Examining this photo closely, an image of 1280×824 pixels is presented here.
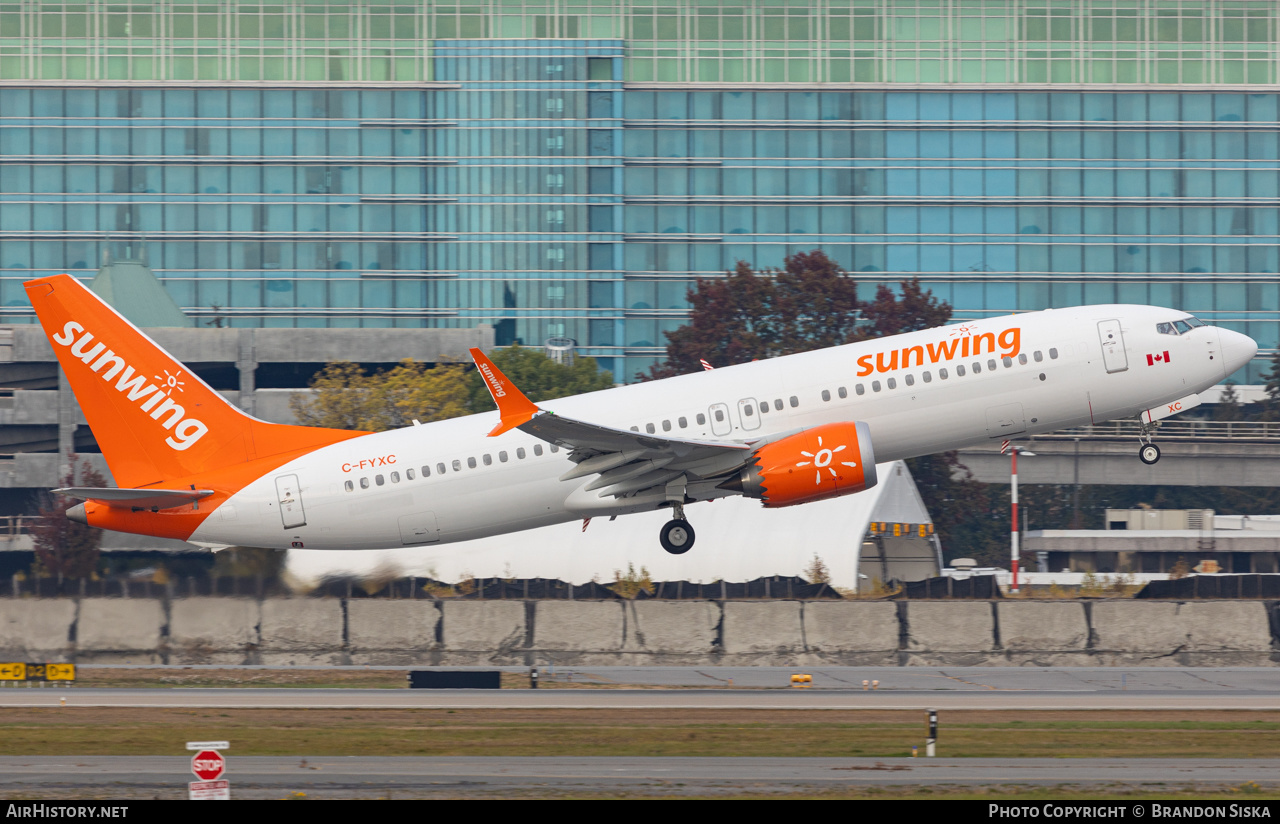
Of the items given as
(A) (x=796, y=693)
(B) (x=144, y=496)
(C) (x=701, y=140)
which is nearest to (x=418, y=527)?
(B) (x=144, y=496)

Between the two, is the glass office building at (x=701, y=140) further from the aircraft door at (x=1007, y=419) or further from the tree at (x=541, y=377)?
the aircraft door at (x=1007, y=419)

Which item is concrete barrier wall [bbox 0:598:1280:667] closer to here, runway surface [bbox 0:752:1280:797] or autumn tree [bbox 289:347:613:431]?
runway surface [bbox 0:752:1280:797]

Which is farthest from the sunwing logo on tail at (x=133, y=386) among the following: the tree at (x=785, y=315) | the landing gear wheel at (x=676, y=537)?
the tree at (x=785, y=315)

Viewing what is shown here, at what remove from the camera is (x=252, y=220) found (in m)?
140

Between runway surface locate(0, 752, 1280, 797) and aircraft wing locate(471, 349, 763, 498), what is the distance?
7937 mm

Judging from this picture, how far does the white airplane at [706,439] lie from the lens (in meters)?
36.9

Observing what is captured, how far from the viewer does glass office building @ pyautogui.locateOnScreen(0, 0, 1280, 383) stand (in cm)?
13700

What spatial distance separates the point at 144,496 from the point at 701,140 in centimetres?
10604

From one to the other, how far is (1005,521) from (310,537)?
89334 millimetres

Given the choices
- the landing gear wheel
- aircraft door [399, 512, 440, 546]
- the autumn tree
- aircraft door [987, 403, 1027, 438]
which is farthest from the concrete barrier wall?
the autumn tree

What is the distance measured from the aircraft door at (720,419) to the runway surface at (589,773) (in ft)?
30.1

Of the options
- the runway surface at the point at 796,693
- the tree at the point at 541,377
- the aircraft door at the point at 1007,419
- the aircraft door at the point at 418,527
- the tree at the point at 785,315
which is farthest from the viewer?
the tree at the point at 541,377

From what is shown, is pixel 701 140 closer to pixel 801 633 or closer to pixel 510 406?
pixel 801 633
